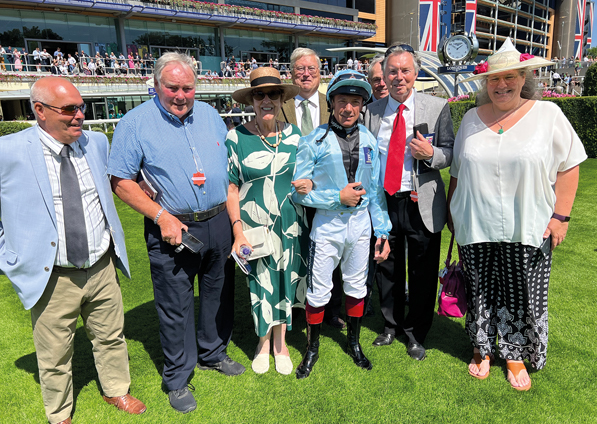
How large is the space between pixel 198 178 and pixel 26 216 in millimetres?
1086

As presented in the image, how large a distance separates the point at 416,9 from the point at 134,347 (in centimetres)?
5993

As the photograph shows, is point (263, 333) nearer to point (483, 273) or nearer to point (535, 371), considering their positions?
point (483, 273)

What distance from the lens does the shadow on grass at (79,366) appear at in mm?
3293

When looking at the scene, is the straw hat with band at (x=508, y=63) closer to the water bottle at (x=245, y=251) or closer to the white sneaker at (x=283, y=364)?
the water bottle at (x=245, y=251)

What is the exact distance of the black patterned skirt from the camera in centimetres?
292

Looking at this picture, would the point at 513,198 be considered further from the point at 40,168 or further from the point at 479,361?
the point at 40,168

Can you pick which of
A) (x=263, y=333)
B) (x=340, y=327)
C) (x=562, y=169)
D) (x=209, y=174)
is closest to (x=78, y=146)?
(x=209, y=174)

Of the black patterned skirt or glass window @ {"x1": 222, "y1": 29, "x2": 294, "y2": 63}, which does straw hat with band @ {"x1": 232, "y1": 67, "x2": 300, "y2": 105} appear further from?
glass window @ {"x1": 222, "y1": 29, "x2": 294, "y2": 63}

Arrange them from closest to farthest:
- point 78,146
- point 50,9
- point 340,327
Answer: point 78,146, point 340,327, point 50,9

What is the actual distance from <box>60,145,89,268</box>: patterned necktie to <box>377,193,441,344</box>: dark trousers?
2366 mm

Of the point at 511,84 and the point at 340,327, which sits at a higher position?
the point at 511,84

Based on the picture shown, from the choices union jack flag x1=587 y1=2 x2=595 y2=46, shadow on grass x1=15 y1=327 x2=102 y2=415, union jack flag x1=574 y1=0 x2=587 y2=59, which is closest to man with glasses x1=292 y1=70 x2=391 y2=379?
shadow on grass x1=15 y1=327 x2=102 y2=415

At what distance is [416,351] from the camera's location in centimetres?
350

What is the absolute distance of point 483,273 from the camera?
123 inches
